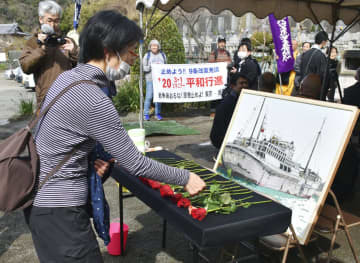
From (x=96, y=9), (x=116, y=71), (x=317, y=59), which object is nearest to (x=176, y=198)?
(x=116, y=71)

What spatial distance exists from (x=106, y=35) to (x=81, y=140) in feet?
1.58

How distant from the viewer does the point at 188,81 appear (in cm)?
847

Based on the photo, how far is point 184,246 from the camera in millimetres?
3363

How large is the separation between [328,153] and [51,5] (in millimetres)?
2970

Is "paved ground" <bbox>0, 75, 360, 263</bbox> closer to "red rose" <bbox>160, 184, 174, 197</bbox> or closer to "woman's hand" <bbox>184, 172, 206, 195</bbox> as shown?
"red rose" <bbox>160, 184, 174, 197</bbox>

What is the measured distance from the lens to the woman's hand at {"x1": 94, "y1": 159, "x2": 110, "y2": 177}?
183 cm

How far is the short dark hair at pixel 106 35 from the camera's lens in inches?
62.9

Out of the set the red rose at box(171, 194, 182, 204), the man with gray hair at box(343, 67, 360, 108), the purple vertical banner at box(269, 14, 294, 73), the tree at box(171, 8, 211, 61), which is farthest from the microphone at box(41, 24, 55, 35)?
the tree at box(171, 8, 211, 61)

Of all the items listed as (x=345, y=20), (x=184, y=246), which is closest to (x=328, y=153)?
(x=184, y=246)

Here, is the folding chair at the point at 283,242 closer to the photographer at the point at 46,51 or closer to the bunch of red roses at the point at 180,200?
the bunch of red roses at the point at 180,200

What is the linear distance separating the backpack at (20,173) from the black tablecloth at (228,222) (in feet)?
2.17

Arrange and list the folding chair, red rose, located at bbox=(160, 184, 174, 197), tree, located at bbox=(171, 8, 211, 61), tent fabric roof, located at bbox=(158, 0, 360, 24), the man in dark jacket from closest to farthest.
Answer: red rose, located at bbox=(160, 184, 174, 197) → the folding chair → tent fabric roof, located at bbox=(158, 0, 360, 24) → the man in dark jacket → tree, located at bbox=(171, 8, 211, 61)

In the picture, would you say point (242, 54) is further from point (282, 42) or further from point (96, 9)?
point (96, 9)

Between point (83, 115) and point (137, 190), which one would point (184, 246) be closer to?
point (137, 190)
